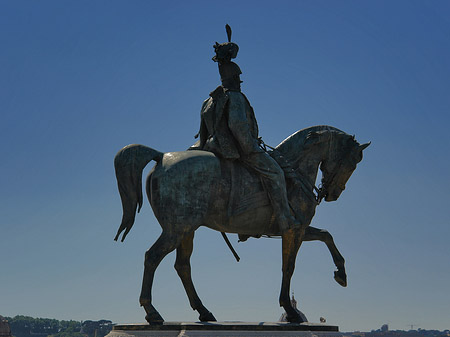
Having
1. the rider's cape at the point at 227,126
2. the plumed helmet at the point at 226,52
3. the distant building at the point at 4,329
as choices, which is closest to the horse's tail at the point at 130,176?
the rider's cape at the point at 227,126

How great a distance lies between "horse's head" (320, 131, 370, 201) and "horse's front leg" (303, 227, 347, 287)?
0.86 metres

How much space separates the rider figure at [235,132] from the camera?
53.2 ft

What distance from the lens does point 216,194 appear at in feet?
52.2

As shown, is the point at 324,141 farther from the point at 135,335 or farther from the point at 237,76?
the point at 135,335

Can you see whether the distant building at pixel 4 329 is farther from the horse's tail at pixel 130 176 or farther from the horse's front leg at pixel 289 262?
the horse's front leg at pixel 289 262

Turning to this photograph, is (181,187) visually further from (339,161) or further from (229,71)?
(339,161)

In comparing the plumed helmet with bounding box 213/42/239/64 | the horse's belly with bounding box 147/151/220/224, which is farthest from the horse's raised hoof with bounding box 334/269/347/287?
the plumed helmet with bounding box 213/42/239/64

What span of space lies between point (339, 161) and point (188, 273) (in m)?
4.24

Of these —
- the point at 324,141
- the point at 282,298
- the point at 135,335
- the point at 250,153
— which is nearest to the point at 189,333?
the point at 135,335

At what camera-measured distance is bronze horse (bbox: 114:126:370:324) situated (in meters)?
15.4

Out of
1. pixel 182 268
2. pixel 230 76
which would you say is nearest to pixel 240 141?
pixel 230 76

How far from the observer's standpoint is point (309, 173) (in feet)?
56.4

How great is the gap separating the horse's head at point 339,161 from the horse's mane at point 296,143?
1.34ft

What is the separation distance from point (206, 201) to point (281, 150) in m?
2.50
